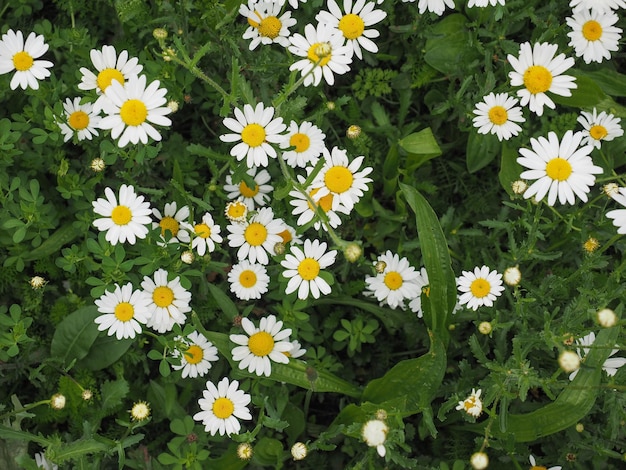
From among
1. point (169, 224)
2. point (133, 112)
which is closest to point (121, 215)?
point (169, 224)

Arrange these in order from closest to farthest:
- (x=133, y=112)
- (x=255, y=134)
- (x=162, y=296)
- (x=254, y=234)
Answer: (x=133, y=112)
(x=255, y=134)
(x=162, y=296)
(x=254, y=234)

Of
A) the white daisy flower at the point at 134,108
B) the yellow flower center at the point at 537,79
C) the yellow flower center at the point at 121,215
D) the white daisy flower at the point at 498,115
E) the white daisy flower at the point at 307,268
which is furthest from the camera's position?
the white daisy flower at the point at 498,115

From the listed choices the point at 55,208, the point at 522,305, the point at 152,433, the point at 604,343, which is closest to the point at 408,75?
the point at 522,305

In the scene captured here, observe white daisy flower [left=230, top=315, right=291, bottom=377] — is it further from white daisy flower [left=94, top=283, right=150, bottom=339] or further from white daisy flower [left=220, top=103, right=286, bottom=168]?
white daisy flower [left=220, top=103, right=286, bottom=168]

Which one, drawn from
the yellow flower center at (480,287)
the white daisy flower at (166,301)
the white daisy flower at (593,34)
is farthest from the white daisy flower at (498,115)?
the white daisy flower at (166,301)

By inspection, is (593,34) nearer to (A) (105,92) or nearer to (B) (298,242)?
(B) (298,242)

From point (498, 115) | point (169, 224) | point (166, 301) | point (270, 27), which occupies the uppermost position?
point (270, 27)

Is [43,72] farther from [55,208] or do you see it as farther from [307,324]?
[307,324]

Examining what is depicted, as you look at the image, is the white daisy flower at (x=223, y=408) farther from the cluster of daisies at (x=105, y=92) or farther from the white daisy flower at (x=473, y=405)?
the cluster of daisies at (x=105, y=92)
